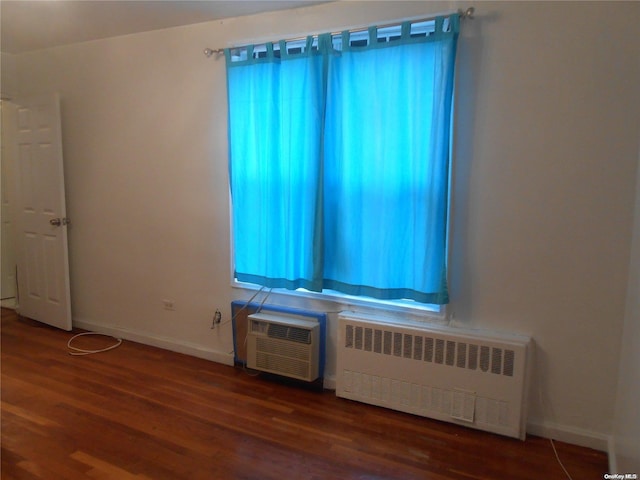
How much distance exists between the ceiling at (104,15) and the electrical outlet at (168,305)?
6.91 ft

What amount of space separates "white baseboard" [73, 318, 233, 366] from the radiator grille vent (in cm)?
114

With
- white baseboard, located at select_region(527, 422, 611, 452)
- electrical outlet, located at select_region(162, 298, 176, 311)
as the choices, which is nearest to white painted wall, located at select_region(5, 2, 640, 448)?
white baseboard, located at select_region(527, 422, 611, 452)

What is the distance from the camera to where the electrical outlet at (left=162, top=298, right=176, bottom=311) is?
336cm

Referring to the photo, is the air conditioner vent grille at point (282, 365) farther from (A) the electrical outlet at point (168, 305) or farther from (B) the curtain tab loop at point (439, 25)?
(B) the curtain tab loop at point (439, 25)

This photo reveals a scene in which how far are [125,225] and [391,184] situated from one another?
92.8 inches

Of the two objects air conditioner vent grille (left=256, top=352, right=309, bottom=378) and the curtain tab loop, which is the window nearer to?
the curtain tab loop

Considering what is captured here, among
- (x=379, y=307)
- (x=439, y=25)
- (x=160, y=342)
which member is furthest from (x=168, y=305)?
(x=439, y=25)

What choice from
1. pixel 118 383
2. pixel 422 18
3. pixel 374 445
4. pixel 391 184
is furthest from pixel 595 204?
pixel 118 383

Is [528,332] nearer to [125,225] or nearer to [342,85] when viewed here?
[342,85]

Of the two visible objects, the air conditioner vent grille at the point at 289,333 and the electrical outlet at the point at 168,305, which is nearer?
the air conditioner vent grille at the point at 289,333

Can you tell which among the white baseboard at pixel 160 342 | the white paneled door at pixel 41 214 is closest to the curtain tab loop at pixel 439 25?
the white baseboard at pixel 160 342

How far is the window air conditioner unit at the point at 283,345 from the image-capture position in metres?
2.68

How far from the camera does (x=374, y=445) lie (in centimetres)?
218

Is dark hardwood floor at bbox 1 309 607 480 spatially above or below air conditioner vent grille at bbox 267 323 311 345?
below
